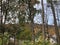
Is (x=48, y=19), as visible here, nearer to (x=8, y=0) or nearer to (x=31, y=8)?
(x=31, y=8)

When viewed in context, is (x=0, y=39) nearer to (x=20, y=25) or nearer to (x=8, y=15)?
(x=8, y=15)

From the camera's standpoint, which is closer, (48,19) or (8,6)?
(8,6)

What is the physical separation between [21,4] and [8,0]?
2.95ft

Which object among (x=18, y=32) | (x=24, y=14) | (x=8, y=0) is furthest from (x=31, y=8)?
(x=18, y=32)

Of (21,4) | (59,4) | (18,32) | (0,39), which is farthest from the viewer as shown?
(18,32)

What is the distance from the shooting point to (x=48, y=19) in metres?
14.9

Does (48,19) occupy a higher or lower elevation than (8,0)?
lower

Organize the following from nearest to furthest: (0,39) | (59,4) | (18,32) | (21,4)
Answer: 1. (0,39)
2. (21,4)
3. (59,4)
4. (18,32)

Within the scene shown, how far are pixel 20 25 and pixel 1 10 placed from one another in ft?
7.76

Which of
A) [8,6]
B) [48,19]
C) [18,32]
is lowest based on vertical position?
[18,32]

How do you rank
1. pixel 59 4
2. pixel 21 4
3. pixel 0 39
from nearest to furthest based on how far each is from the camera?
pixel 0 39 < pixel 21 4 < pixel 59 4

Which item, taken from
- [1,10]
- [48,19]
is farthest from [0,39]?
[48,19]

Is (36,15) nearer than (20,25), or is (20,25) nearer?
(36,15)

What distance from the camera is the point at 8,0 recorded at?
1335 centimetres
